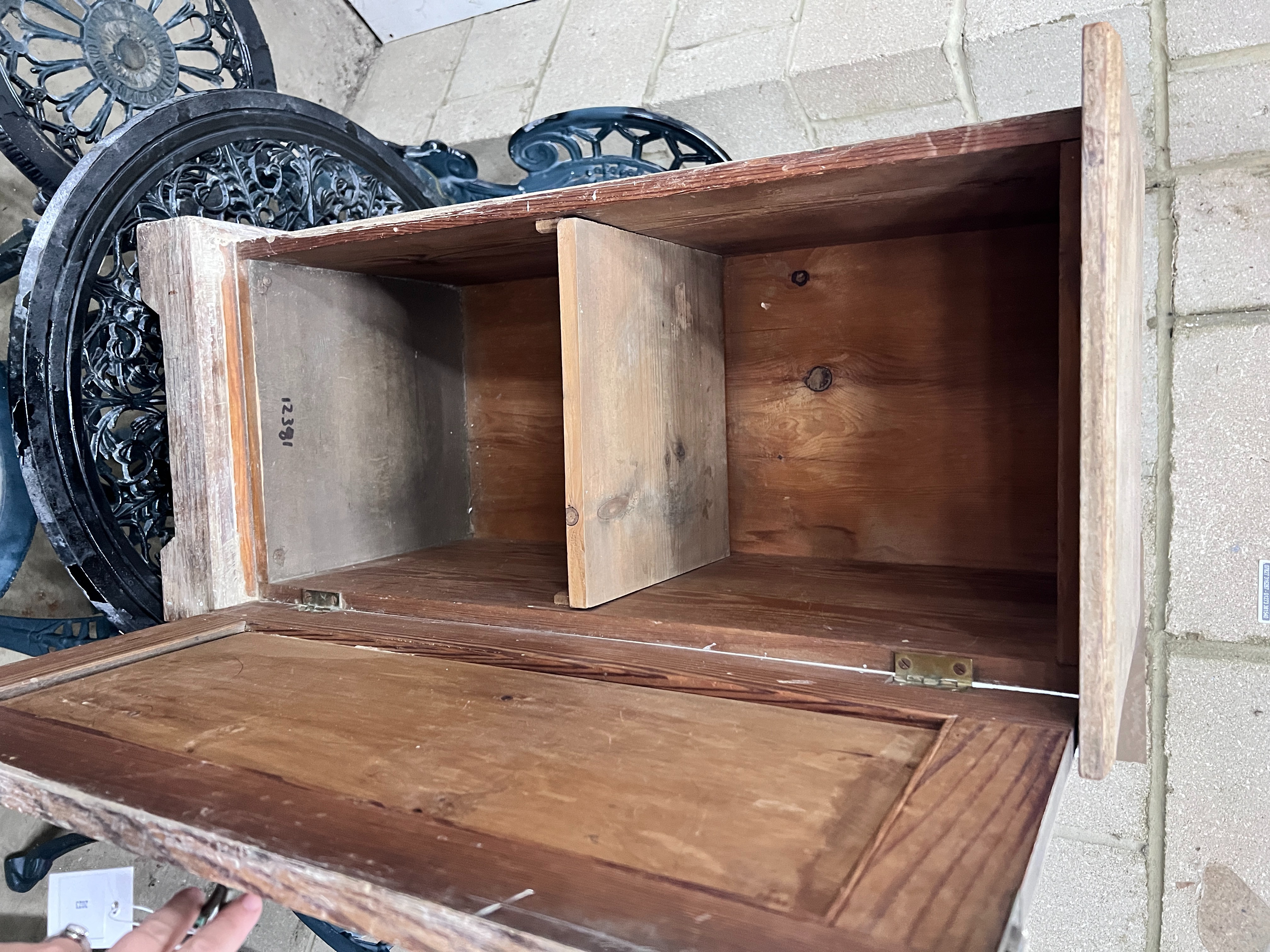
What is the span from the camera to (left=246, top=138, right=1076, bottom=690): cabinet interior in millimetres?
872

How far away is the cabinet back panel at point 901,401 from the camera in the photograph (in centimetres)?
97

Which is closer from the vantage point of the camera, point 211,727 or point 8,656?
point 211,727

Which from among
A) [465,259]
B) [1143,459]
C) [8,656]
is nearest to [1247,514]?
[1143,459]

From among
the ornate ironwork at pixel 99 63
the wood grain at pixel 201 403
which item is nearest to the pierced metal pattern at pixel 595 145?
the ornate ironwork at pixel 99 63

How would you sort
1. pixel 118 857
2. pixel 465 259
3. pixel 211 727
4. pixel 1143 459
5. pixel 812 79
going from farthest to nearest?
pixel 118 857, pixel 812 79, pixel 1143 459, pixel 465 259, pixel 211 727

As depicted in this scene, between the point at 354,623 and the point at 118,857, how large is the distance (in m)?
1.07

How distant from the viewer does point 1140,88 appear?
3.83 ft

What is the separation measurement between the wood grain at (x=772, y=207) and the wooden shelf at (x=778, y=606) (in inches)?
14.6

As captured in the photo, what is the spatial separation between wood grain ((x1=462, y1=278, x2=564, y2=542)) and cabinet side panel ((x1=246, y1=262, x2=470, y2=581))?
0.08ft

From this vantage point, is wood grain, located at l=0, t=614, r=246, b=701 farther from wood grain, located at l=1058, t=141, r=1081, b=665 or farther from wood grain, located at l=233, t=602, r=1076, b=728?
wood grain, located at l=1058, t=141, r=1081, b=665

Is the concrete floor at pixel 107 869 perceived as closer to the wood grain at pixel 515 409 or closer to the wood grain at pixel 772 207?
the wood grain at pixel 515 409

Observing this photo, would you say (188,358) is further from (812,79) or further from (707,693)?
(812,79)

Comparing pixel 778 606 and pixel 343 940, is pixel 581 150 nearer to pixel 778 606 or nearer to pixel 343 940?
pixel 778 606

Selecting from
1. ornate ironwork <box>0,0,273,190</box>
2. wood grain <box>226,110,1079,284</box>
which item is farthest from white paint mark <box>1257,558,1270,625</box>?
ornate ironwork <box>0,0,273,190</box>
